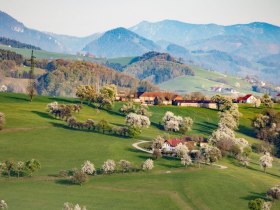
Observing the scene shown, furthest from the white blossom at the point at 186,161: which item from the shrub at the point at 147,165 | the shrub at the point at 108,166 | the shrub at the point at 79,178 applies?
the shrub at the point at 79,178

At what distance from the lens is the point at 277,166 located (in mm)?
153125

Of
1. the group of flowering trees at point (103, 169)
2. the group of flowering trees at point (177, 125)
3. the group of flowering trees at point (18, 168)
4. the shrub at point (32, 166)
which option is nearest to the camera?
the group of flowering trees at point (103, 169)

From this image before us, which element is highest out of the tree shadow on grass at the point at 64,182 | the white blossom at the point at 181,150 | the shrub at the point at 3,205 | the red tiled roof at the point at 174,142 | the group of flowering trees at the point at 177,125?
the group of flowering trees at the point at 177,125

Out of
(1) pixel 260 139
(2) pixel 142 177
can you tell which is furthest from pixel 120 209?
(1) pixel 260 139

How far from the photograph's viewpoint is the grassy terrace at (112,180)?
4107 inches

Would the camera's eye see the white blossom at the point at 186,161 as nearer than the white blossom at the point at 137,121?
Yes

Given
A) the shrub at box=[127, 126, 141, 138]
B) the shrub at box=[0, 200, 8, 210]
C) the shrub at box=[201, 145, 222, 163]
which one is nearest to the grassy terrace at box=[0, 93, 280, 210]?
the shrub at box=[0, 200, 8, 210]

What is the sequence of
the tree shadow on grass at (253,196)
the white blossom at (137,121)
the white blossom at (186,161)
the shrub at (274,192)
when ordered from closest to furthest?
1. the tree shadow on grass at (253,196)
2. the shrub at (274,192)
3. the white blossom at (186,161)
4. the white blossom at (137,121)

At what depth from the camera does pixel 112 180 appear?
120m

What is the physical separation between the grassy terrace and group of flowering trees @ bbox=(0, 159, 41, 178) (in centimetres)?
202

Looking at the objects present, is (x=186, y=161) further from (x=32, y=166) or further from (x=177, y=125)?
(x=177, y=125)

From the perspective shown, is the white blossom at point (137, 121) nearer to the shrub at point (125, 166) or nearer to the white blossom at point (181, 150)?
the white blossom at point (181, 150)

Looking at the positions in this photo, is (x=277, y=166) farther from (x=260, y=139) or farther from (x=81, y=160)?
(x=81, y=160)

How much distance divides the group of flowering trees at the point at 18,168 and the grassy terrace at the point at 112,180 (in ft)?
6.63
